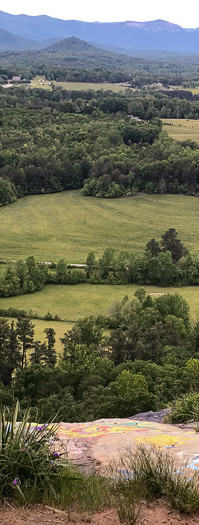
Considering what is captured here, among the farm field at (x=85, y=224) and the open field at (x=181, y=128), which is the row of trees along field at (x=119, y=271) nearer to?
the farm field at (x=85, y=224)

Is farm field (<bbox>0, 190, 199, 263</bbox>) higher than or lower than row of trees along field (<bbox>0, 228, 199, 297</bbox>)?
higher

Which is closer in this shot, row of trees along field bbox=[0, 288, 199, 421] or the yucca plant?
the yucca plant

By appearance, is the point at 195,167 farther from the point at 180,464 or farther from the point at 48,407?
the point at 180,464

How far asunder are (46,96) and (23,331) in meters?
105

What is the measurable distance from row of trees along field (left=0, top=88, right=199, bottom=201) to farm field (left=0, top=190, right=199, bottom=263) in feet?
8.83

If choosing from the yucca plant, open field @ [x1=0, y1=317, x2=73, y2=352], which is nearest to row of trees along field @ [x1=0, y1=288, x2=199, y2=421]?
open field @ [x1=0, y1=317, x2=73, y2=352]

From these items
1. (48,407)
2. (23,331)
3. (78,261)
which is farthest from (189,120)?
(48,407)

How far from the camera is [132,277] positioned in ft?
162

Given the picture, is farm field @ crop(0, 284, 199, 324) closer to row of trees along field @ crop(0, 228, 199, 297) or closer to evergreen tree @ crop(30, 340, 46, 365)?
row of trees along field @ crop(0, 228, 199, 297)

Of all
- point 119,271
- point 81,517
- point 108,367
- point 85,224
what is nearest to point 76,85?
point 85,224

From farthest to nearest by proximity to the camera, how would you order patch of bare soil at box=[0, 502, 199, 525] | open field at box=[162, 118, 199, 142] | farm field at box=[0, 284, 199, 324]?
open field at box=[162, 118, 199, 142]
farm field at box=[0, 284, 199, 324]
patch of bare soil at box=[0, 502, 199, 525]

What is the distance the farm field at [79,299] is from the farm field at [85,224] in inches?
288

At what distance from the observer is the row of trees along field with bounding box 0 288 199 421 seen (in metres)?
18.8

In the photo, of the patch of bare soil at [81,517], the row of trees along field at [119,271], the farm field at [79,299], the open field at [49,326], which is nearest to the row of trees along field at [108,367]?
the open field at [49,326]
